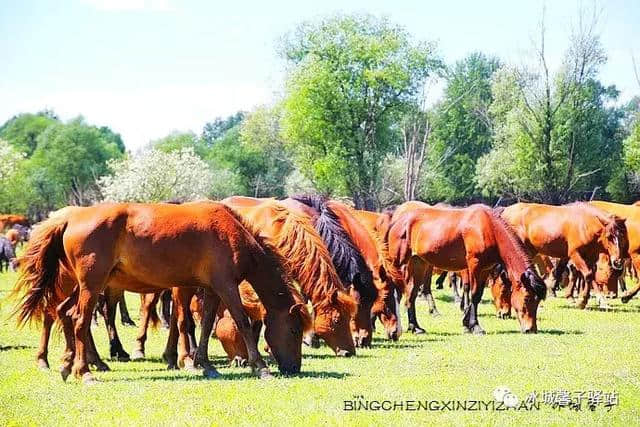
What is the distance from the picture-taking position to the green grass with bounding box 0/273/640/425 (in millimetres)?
7445

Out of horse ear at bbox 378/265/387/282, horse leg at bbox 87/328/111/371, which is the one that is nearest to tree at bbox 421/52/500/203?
horse ear at bbox 378/265/387/282

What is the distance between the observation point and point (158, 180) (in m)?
70.1

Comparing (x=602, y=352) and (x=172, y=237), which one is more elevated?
(x=172, y=237)

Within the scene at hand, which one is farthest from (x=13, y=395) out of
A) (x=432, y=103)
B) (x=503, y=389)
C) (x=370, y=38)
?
(x=432, y=103)

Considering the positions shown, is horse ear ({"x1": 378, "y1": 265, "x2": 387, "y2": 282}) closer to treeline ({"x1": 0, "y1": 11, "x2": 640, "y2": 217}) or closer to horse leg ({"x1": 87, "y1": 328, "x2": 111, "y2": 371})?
horse leg ({"x1": 87, "y1": 328, "x2": 111, "y2": 371})

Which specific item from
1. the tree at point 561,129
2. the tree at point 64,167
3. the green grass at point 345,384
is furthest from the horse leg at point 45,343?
the tree at point 64,167

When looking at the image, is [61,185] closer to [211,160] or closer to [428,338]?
[211,160]

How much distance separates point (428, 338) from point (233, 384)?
19.7 ft

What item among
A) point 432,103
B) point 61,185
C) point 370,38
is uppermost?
point 370,38

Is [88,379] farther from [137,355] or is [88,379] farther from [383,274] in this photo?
[383,274]

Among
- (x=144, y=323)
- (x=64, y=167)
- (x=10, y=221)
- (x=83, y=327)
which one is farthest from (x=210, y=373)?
(x=64, y=167)

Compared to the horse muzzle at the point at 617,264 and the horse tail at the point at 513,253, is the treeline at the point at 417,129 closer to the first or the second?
the horse muzzle at the point at 617,264

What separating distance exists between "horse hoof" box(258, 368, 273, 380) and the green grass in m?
0.10

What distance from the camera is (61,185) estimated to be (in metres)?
81.2
